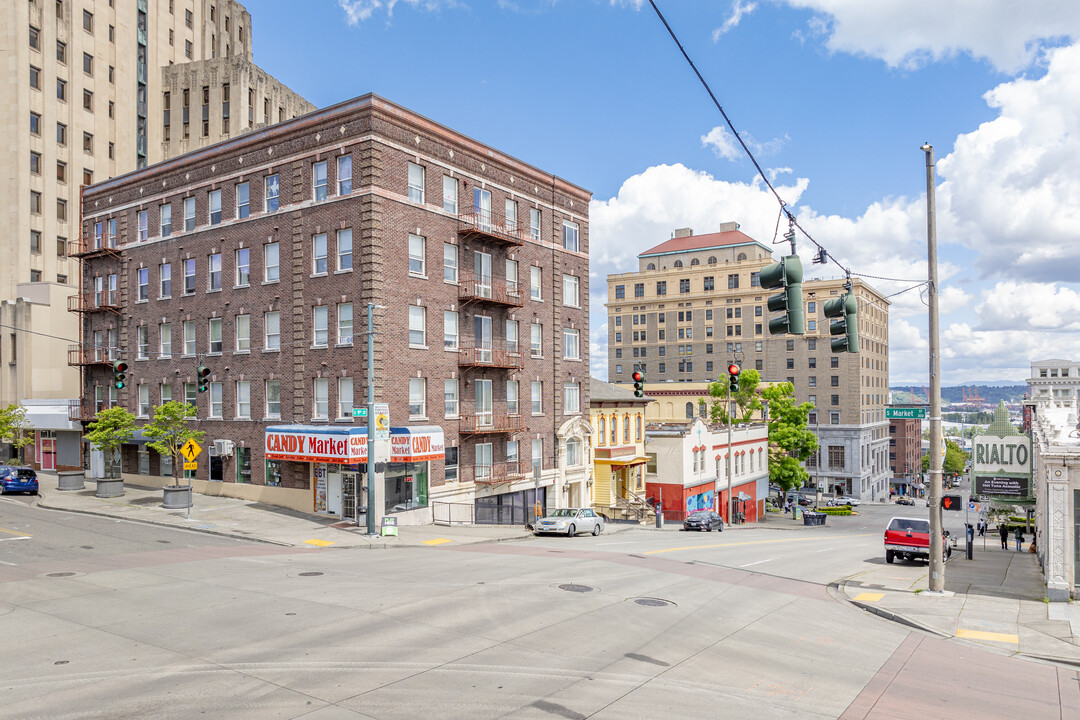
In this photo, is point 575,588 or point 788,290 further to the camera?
point 575,588

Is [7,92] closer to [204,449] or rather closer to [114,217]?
[114,217]

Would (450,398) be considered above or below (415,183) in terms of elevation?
below

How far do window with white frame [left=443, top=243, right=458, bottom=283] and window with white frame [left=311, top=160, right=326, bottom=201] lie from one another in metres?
6.07

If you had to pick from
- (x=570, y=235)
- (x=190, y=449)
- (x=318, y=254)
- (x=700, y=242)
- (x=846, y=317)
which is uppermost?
(x=700, y=242)

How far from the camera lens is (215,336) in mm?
39531

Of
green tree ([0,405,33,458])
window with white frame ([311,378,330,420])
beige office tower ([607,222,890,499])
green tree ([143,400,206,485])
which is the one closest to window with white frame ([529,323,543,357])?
window with white frame ([311,378,330,420])

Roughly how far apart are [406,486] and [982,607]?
75.3 feet

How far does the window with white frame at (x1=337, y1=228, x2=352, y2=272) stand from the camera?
33.7 meters

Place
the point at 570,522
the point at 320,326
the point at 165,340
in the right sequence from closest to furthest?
the point at 320,326 < the point at 570,522 < the point at 165,340

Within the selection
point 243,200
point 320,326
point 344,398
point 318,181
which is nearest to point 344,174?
point 318,181

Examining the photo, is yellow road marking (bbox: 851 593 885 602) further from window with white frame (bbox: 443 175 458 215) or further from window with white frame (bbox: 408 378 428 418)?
window with white frame (bbox: 443 175 458 215)

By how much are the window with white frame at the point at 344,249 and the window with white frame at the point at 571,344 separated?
15594 millimetres

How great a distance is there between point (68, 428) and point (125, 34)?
42.3 meters

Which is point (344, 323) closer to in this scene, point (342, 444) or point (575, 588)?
point (342, 444)
